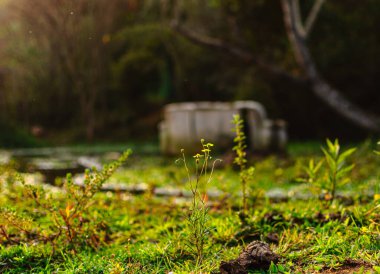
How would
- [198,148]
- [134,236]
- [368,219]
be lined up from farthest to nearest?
[198,148], [134,236], [368,219]

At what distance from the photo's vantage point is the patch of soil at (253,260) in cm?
250

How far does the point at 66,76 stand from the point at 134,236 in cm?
2125

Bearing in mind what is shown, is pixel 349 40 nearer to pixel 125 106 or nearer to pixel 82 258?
pixel 125 106

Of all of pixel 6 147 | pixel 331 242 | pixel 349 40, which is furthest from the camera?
pixel 6 147

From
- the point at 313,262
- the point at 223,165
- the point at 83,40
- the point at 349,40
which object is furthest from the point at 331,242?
the point at 83,40

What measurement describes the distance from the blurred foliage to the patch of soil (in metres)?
11.6

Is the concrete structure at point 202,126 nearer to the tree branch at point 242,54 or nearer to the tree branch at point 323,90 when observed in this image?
the tree branch at point 242,54

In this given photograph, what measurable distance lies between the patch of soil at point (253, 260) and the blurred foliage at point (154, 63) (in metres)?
11.6

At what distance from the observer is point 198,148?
36.8 ft

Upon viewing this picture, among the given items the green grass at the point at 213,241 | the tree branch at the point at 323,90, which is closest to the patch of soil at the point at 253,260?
the green grass at the point at 213,241

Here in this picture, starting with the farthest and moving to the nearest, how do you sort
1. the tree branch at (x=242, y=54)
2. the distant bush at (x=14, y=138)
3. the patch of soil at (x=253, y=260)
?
the distant bush at (x=14, y=138), the tree branch at (x=242, y=54), the patch of soil at (x=253, y=260)

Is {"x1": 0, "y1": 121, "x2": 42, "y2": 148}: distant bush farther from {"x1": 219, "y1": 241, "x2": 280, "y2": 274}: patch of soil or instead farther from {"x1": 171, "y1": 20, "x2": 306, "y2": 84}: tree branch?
{"x1": 219, "y1": 241, "x2": 280, "y2": 274}: patch of soil

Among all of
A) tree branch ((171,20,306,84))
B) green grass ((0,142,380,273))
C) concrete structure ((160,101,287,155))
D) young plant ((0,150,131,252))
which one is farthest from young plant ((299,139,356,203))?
tree branch ((171,20,306,84))

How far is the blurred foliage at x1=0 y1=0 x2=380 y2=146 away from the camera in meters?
15.6
